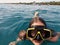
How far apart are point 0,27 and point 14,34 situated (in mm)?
949

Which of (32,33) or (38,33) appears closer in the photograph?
(38,33)

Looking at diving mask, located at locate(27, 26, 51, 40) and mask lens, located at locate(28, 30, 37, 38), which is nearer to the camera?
diving mask, located at locate(27, 26, 51, 40)

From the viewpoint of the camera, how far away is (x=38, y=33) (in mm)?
5961

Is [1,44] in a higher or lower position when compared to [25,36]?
lower

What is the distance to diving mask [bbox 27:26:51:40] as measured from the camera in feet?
19.6

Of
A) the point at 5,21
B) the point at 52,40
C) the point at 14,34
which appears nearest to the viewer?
the point at 52,40

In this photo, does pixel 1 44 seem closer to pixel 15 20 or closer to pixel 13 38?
pixel 13 38

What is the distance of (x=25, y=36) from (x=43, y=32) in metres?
0.66

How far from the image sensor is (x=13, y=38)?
7762 millimetres

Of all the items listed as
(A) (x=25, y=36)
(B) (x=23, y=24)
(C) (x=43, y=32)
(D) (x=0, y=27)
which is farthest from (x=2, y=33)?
(C) (x=43, y=32)

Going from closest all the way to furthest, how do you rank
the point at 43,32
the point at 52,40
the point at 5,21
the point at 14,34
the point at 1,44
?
the point at 43,32, the point at 52,40, the point at 1,44, the point at 14,34, the point at 5,21

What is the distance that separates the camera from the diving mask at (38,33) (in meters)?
5.98

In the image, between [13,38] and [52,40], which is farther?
[13,38]

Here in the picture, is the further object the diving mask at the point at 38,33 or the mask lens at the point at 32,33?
the mask lens at the point at 32,33
